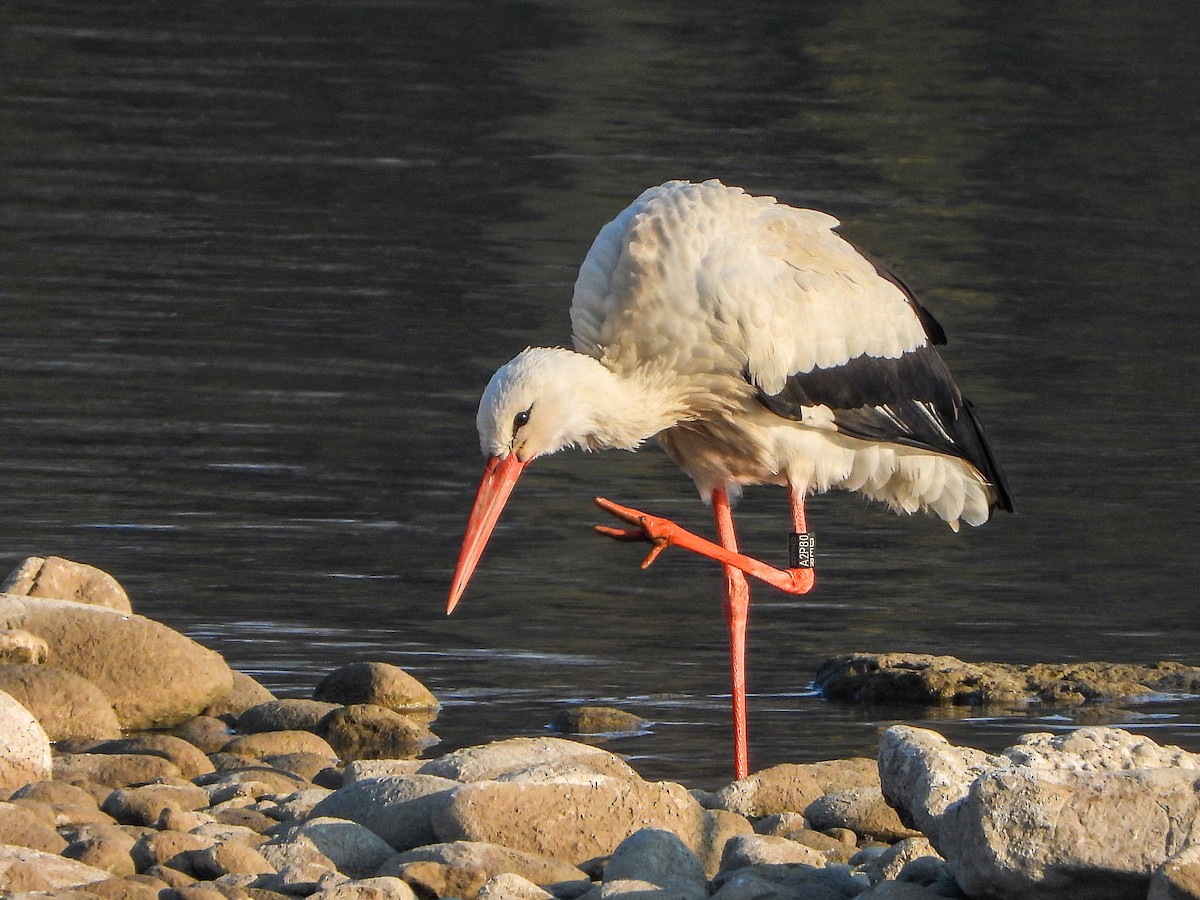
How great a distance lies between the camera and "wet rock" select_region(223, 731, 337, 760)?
871 cm

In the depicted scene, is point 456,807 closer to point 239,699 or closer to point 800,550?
point 239,699

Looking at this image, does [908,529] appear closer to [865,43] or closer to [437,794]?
[437,794]

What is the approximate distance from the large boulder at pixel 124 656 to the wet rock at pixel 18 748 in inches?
60.7

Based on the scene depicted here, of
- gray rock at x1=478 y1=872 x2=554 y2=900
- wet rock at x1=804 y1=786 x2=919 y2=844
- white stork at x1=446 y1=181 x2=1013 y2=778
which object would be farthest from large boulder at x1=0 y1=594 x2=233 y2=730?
gray rock at x1=478 y1=872 x2=554 y2=900

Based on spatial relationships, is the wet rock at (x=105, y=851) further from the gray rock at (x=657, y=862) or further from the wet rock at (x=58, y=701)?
the wet rock at (x=58, y=701)

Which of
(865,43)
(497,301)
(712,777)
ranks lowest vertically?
(712,777)

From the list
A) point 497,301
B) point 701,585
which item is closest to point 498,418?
point 701,585

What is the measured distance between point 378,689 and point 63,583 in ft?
4.23

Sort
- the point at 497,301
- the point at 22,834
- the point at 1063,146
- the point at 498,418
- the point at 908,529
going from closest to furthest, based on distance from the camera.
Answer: the point at 22,834 → the point at 498,418 → the point at 908,529 → the point at 497,301 → the point at 1063,146

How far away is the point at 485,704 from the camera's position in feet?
31.7

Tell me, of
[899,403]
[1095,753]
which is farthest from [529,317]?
[1095,753]

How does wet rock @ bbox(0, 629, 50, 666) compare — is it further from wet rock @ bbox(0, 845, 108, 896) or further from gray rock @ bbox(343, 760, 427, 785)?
wet rock @ bbox(0, 845, 108, 896)

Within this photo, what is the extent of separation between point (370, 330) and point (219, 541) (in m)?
5.76

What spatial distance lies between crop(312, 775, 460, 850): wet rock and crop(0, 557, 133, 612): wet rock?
8.67ft
